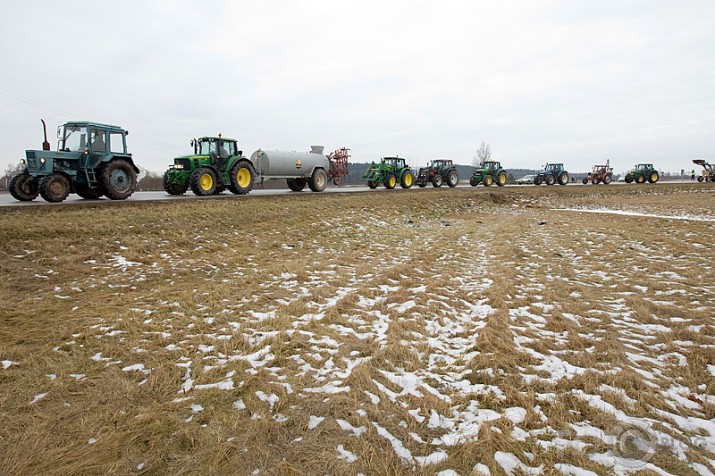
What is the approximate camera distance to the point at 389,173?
88.1 ft

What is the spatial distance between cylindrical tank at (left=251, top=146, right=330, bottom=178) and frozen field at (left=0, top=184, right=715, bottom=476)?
1003 cm

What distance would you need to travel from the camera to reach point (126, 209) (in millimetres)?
10742

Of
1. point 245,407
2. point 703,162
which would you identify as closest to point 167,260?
point 245,407

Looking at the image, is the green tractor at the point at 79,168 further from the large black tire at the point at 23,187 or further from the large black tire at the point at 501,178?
the large black tire at the point at 501,178

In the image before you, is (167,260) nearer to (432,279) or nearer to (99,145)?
(432,279)

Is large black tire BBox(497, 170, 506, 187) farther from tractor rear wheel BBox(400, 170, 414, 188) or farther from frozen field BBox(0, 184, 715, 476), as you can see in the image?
frozen field BBox(0, 184, 715, 476)

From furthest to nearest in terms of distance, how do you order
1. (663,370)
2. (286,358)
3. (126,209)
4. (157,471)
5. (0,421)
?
(126,209) < (286,358) < (663,370) < (0,421) < (157,471)

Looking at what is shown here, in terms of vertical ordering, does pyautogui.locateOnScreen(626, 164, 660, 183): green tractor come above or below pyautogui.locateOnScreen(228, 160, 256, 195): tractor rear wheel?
above

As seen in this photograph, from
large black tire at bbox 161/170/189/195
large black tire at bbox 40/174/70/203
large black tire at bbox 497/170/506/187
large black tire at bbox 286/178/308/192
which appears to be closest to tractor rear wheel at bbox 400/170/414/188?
large black tire at bbox 286/178/308/192

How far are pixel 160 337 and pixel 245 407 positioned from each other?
6.26 feet

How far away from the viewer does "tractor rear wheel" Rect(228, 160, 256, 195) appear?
1620 cm

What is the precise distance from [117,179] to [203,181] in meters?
3.17

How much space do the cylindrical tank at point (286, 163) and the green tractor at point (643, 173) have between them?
3831 centimetres

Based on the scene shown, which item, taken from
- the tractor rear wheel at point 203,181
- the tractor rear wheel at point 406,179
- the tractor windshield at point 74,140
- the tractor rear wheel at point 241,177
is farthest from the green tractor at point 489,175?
the tractor windshield at point 74,140
